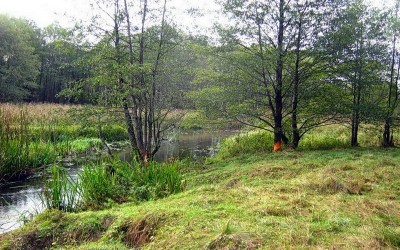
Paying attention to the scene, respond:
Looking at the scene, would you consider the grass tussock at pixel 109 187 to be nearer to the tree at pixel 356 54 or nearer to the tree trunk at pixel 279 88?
the tree trunk at pixel 279 88

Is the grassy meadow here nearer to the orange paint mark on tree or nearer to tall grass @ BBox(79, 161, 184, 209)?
tall grass @ BBox(79, 161, 184, 209)

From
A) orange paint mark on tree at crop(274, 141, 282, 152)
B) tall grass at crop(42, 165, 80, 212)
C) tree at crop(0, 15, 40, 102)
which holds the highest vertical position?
tree at crop(0, 15, 40, 102)

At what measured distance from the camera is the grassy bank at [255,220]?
3174mm

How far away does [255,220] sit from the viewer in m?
3.67

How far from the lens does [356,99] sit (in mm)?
10562

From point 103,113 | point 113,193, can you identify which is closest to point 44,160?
point 103,113

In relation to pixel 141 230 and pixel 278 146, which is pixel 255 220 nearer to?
pixel 141 230

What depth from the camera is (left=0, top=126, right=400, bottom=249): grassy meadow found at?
3176 mm

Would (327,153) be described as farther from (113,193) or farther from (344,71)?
(113,193)

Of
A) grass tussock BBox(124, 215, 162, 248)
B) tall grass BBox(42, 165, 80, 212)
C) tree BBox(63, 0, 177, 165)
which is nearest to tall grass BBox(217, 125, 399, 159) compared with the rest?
tree BBox(63, 0, 177, 165)

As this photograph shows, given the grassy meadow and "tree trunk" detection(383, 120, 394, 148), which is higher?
"tree trunk" detection(383, 120, 394, 148)

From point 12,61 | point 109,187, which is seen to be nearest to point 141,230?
point 109,187

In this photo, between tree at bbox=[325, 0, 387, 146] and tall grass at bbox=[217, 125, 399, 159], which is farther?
tall grass at bbox=[217, 125, 399, 159]

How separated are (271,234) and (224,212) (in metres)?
0.80
